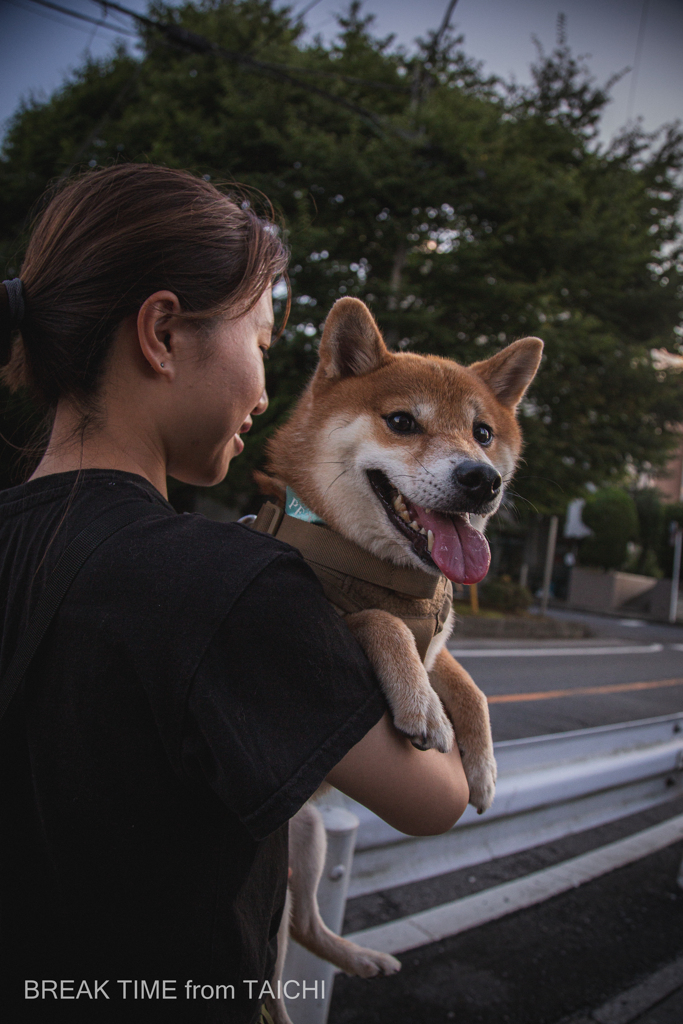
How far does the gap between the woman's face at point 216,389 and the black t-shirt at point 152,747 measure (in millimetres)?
318

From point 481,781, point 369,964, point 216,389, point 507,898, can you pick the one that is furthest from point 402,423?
point 507,898

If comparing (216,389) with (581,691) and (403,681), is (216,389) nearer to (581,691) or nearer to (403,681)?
(403,681)

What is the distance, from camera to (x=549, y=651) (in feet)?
40.3

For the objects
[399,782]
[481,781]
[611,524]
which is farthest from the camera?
[611,524]

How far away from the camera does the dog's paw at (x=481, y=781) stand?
1414 mm

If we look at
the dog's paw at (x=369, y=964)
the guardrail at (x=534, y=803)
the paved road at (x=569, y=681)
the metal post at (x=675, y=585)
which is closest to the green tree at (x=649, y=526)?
the metal post at (x=675, y=585)

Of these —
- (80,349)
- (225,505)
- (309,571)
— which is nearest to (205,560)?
(309,571)

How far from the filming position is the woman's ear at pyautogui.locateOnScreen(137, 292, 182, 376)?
1.04 m

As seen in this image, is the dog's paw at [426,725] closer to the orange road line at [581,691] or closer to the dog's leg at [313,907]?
the dog's leg at [313,907]

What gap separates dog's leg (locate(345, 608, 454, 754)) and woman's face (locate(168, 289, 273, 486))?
47cm

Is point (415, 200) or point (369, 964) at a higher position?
point (415, 200)

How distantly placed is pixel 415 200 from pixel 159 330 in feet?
35.3

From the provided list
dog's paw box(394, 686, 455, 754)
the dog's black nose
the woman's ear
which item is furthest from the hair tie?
the dog's black nose

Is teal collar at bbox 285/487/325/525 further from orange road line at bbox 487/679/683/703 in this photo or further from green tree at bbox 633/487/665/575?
green tree at bbox 633/487/665/575
